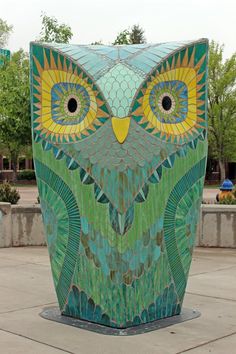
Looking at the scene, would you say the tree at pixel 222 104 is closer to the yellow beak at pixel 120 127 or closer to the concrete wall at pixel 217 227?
the concrete wall at pixel 217 227

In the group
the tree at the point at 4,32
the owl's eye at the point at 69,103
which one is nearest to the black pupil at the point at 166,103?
the owl's eye at the point at 69,103

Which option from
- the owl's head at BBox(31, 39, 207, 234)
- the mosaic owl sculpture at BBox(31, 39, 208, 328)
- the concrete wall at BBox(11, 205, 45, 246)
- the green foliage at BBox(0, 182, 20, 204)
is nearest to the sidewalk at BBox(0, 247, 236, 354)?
the mosaic owl sculpture at BBox(31, 39, 208, 328)

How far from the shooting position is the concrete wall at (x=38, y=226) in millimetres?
10648

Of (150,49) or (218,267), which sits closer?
(150,49)

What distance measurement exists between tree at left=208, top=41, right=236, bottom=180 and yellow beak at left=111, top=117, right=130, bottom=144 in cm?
3481

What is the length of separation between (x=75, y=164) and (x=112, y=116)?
1.84ft

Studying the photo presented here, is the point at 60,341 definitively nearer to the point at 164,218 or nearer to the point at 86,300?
the point at 86,300

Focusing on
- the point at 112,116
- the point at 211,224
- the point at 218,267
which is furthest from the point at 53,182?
the point at 211,224

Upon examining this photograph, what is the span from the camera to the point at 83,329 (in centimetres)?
499

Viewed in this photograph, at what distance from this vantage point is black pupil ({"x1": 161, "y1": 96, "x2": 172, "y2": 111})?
504 cm

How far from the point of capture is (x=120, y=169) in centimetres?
475

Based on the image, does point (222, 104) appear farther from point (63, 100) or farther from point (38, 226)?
point (63, 100)

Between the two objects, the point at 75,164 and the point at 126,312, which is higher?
the point at 75,164

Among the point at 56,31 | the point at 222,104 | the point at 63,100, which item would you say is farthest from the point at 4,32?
the point at 63,100
